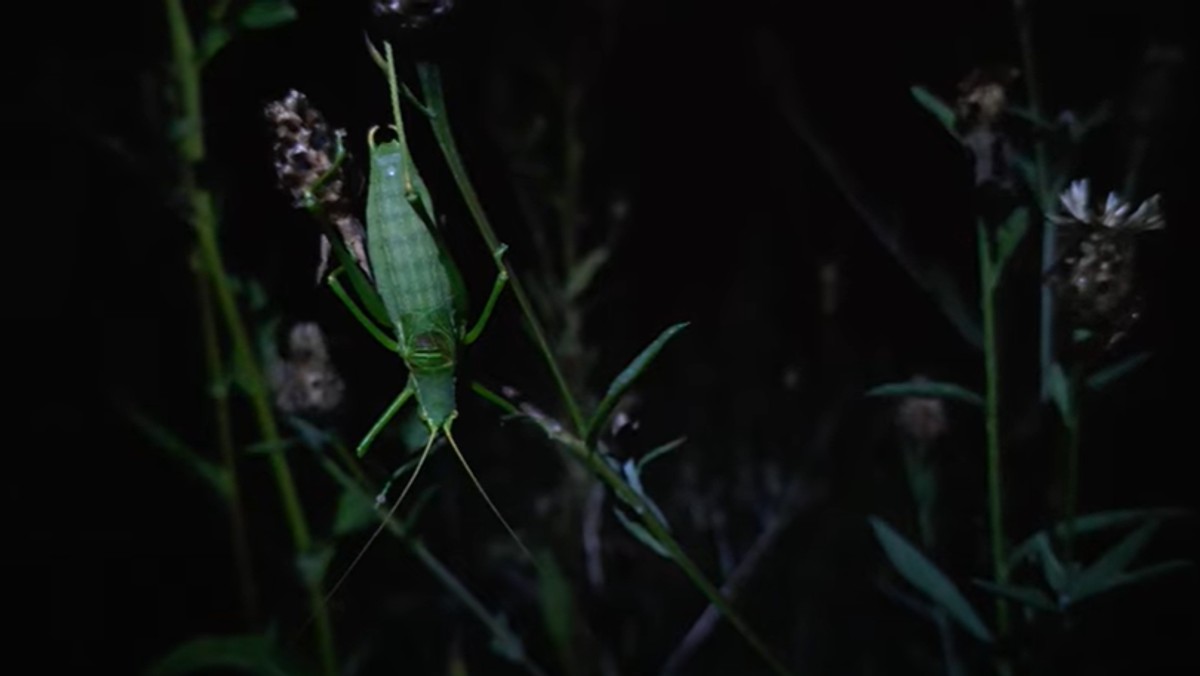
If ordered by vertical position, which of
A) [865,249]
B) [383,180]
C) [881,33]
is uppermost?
[881,33]

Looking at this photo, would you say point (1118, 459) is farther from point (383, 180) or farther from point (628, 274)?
point (383, 180)

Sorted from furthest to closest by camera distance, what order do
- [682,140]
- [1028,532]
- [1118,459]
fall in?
1. [682,140]
2. [1118,459]
3. [1028,532]

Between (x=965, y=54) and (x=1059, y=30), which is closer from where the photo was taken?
(x=965, y=54)

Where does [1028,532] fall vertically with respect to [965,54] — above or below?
below

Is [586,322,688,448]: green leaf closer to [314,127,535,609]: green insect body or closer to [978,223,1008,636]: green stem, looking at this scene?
[314,127,535,609]: green insect body

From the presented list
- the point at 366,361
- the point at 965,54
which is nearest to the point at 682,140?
the point at 965,54

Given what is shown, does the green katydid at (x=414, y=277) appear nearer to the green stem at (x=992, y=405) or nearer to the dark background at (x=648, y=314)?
the dark background at (x=648, y=314)

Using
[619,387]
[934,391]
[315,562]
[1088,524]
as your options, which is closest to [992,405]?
[934,391]

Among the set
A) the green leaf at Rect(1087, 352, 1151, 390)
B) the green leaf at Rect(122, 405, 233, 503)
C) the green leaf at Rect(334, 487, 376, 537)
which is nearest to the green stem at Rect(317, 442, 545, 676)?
the green leaf at Rect(334, 487, 376, 537)
